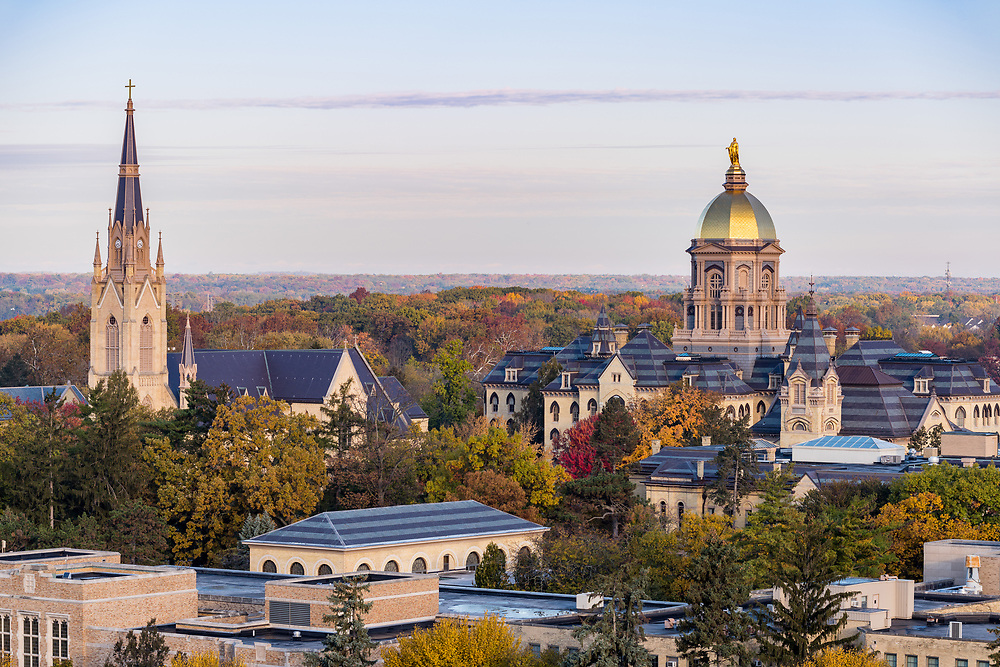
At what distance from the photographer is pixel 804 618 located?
2324 inches

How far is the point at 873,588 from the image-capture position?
6531 centimetres

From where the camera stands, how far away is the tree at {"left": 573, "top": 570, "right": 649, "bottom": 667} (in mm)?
54156

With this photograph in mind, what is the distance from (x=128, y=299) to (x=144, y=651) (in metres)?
76.0

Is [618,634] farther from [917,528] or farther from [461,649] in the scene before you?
[917,528]

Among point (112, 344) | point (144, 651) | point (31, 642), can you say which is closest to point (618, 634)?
point (144, 651)

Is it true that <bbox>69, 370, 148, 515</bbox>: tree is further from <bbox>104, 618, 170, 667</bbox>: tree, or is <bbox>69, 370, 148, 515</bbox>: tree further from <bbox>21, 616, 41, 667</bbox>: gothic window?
<bbox>104, 618, 170, 667</bbox>: tree

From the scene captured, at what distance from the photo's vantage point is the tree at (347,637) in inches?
2223

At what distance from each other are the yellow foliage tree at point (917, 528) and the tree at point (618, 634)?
28.6 m

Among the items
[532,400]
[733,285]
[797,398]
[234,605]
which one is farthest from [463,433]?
[234,605]

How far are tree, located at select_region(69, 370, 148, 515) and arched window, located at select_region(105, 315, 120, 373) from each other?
101ft

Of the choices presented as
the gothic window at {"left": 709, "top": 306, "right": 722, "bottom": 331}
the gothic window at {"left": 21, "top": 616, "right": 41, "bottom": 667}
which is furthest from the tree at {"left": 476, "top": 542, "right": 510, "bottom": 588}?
the gothic window at {"left": 709, "top": 306, "right": 722, "bottom": 331}

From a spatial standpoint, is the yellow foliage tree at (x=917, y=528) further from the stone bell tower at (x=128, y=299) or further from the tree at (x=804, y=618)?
the stone bell tower at (x=128, y=299)

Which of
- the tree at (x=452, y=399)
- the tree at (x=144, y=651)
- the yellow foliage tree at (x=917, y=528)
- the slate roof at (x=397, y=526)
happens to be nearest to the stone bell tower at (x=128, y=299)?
the tree at (x=452, y=399)

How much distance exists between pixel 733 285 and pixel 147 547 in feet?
204
